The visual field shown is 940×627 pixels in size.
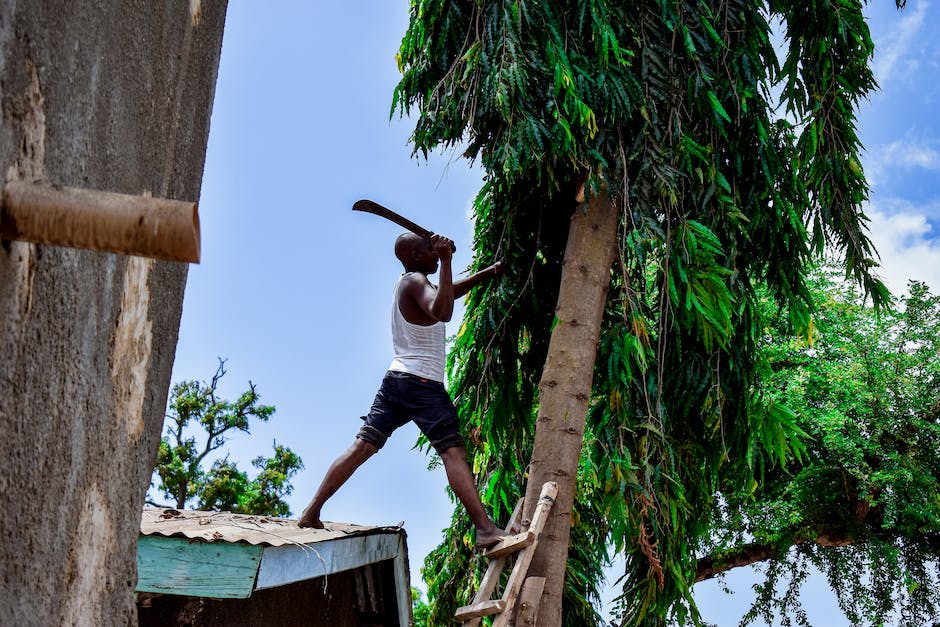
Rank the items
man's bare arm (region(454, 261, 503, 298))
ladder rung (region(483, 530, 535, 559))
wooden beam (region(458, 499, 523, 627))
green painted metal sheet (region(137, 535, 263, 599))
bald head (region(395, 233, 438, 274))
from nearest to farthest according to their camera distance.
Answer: green painted metal sheet (region(137, 535, 263, 599))
wooden beam (region(458, 499, 523, 627))
ladder rung (region(483, 530, 535, 559))
bald head (region(395, 233, 438, 274))
man's bare arm (region(454, 261, 503, 298))

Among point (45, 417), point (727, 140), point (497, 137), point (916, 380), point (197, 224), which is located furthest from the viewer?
point (916, 380)

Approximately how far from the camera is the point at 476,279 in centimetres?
618

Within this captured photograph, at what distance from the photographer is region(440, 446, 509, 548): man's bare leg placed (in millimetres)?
5176

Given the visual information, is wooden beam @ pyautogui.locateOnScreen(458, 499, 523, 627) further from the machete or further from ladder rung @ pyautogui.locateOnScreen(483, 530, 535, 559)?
the machete

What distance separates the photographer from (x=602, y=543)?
6797 millimetres

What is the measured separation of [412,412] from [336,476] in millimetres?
530

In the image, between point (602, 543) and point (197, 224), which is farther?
point (602, 543)

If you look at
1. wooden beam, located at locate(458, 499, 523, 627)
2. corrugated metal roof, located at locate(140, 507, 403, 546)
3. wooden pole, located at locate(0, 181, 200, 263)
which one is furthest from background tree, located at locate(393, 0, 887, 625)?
wooden pole, located at locate(0, 181, 200, 263)

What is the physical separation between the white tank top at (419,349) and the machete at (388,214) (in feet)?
1.00

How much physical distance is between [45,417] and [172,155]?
77cm

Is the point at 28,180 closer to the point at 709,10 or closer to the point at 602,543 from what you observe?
the point at 709,10

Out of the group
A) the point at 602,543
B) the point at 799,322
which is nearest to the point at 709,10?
the point at 799,322

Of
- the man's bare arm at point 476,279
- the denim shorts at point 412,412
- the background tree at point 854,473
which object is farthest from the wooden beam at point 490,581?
the background tree at point 854,473

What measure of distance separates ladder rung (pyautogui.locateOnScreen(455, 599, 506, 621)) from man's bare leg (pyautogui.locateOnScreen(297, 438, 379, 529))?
875 millimetres
